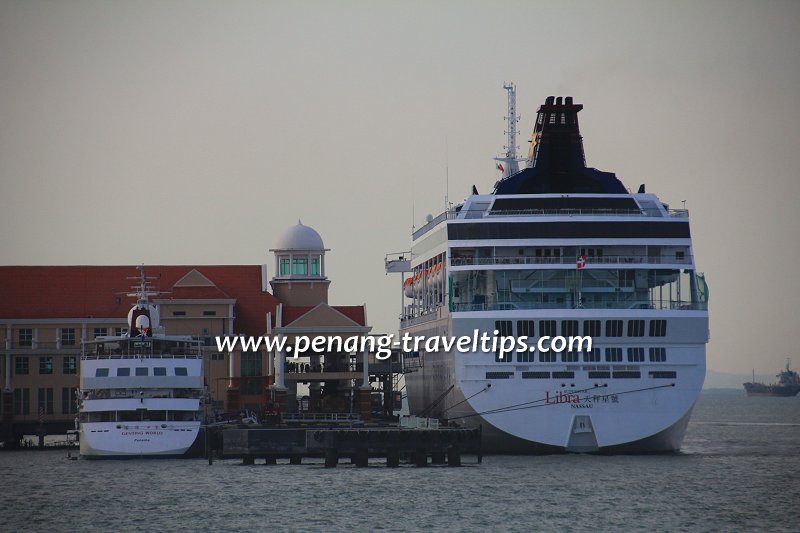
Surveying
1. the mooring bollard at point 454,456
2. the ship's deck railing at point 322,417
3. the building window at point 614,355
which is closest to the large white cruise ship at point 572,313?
the building window at point 614,355

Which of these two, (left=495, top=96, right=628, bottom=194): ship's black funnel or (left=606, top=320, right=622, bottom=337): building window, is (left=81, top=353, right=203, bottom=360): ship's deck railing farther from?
(left=606, top=320, right=622, bottom=337): building window

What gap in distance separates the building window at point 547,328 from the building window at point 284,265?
148 feet

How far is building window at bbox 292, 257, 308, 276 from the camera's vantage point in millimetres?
131375

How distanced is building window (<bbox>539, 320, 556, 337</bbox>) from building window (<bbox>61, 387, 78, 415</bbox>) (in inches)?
1627

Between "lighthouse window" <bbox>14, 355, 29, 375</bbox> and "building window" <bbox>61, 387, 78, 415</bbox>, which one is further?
"lighthouse window" <bbox>14, 355, 29, 375</bbox>

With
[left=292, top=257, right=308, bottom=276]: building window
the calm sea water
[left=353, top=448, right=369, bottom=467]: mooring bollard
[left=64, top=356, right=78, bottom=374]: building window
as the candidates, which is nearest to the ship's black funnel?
the calm sea water

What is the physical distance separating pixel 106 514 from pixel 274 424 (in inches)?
1204

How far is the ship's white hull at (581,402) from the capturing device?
289 ft

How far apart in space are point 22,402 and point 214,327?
50.7 feet

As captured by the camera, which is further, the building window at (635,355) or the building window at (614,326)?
the building window at (614,326)

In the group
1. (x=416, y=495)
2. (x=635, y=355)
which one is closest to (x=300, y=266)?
(x=635, y=355)

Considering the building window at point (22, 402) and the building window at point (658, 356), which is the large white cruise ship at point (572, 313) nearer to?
the building window at point (658, 356)

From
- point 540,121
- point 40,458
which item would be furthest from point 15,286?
point 540,121

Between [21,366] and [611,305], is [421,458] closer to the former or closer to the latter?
[611,305]
